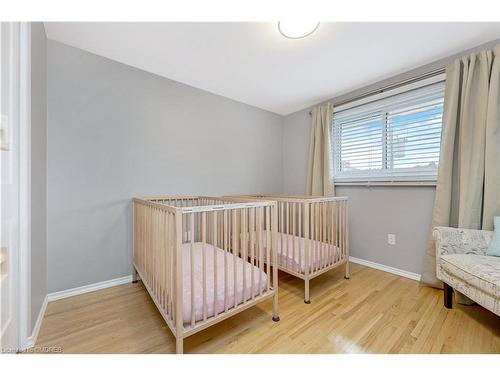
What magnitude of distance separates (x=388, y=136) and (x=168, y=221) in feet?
8.03

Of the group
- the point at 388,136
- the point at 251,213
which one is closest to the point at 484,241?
the point at 388,136

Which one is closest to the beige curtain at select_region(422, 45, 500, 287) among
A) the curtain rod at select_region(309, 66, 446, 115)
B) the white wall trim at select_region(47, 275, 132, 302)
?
the curtain rod at select_region(309, 66, 446, 115)

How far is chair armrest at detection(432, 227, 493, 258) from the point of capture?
1525 mm

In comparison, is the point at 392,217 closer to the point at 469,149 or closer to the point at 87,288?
the point at 469,149

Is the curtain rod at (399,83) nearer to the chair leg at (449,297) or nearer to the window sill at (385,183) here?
the window sill at (385,183)

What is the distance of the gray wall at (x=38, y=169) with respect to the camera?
1.25 metres

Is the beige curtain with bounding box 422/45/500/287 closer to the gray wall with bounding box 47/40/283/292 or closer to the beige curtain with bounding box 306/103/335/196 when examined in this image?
the beige curtain with bounding box 306/103/335/196

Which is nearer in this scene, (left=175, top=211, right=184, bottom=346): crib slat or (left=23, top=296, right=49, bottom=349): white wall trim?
(left=175, top=211, right=184, bottom=346): crib slat

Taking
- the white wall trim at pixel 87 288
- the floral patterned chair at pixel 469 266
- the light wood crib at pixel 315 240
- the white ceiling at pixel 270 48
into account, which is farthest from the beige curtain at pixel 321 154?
the white wall trim at pixel 87 288

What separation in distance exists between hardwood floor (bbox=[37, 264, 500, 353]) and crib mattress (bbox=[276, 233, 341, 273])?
10.0 inches

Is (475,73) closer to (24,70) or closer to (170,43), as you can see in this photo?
(170,43)

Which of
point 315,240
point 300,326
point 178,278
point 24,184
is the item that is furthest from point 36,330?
point 315,240

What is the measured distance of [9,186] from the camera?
0.99 meters
